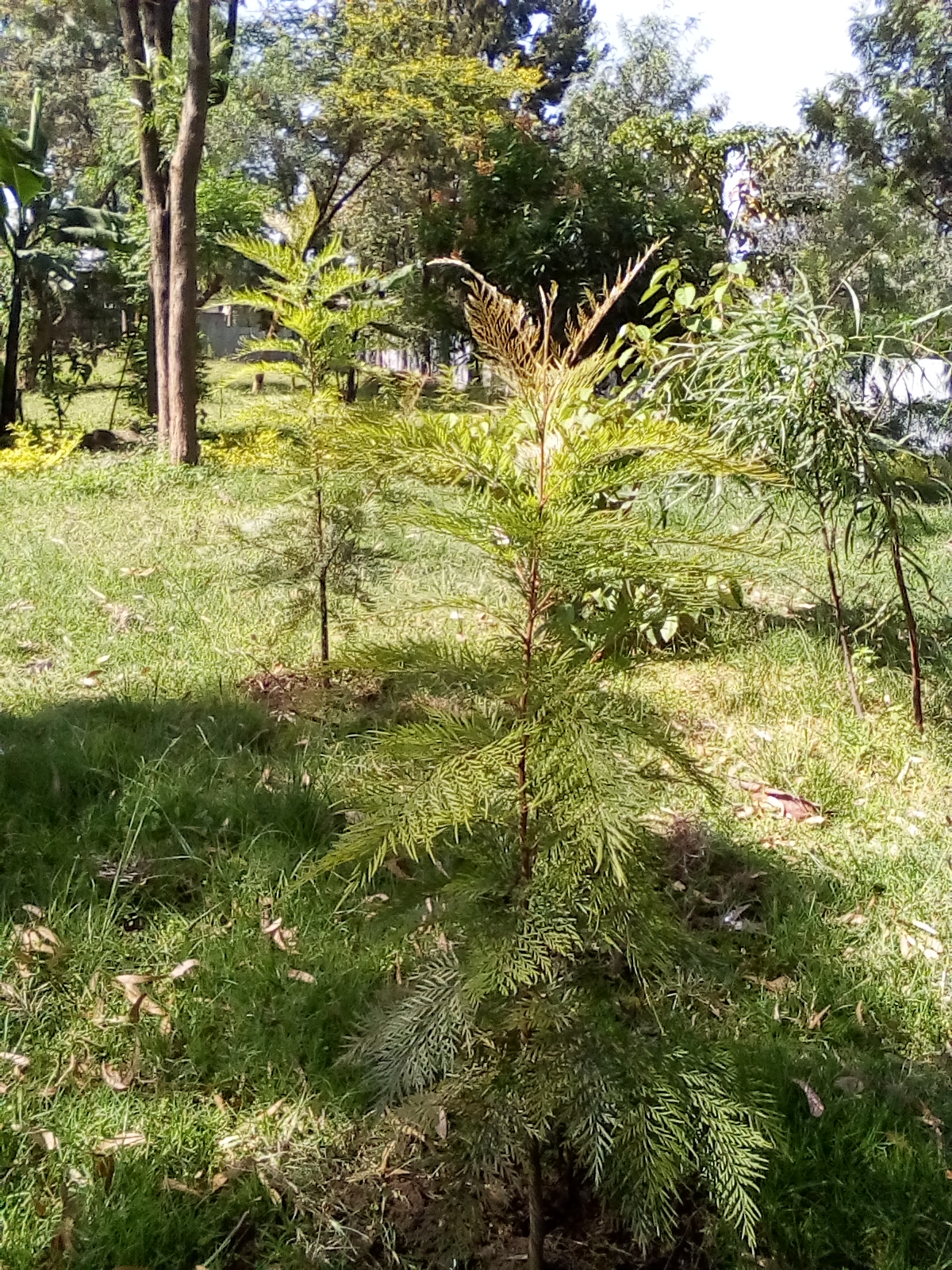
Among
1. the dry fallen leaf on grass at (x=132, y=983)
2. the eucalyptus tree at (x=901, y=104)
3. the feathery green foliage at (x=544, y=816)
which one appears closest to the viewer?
the feathery green foliage at (x=544, y=816)

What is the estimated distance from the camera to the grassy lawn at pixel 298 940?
1.63 meters

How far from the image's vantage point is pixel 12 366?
11445 millimetres

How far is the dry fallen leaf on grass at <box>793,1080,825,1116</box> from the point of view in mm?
1856

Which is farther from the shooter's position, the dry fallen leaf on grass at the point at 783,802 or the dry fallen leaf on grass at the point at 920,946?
the dry fallen leaf on grass at the point at 783,802

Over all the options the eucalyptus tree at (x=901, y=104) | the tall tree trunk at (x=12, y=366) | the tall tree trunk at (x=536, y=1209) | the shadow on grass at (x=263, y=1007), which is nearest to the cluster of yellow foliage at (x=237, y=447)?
the tall tree trunk at (x=12, y=366)

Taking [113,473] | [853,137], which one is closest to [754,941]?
[113,473]

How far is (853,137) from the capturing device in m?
18.5

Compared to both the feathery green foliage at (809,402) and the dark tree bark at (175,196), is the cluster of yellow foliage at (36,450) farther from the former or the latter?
the feathery green foliage at (809,402)

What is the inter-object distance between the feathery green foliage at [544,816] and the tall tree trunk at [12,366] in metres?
11.0

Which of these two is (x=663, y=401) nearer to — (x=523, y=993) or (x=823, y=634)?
(x=823, y=634)

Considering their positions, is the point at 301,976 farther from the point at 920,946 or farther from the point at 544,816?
the point at 920,946

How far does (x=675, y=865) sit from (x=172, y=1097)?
1.47 metres

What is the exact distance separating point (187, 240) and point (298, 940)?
6786mm

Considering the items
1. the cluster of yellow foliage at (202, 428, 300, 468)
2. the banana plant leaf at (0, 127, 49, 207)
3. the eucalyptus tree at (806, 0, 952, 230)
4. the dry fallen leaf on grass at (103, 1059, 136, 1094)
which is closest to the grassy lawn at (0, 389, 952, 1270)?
the dry fallen leaf on grass at (103, 1059, 136, 1094)
